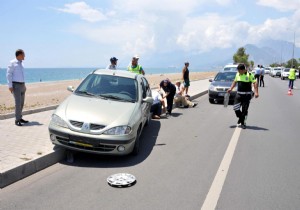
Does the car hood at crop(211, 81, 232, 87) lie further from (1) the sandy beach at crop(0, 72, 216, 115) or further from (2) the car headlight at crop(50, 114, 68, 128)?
(2) the car headlight at crop(50, 114, 68, 128)

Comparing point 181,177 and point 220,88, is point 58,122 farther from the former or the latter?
point 220,88

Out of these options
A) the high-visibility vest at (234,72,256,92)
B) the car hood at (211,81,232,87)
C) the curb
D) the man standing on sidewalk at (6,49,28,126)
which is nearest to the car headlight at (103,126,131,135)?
the curb

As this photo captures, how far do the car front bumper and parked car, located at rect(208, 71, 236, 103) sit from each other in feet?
35.0

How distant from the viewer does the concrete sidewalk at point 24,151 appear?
16.7 feet

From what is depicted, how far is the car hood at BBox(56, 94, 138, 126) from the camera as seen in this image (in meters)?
5.99

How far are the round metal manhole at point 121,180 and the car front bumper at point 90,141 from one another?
0.72m

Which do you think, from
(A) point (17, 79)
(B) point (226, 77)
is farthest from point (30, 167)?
(B) point (226, 77)

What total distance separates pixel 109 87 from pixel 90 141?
6.74 ft

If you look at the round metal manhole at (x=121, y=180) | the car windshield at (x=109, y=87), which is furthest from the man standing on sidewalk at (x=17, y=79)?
the round metal manhole at (x=121, y=180)

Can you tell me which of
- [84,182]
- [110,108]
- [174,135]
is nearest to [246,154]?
[174,135]

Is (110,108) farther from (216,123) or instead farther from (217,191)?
(216,123)

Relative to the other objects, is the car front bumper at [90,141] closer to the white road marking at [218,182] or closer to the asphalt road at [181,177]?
the asphalt road at [181,177]

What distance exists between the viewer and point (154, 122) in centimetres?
1058

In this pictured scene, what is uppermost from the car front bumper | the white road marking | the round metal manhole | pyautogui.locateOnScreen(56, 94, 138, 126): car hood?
pyautogui.locateOnScreen(56, 94, 138, 126): car hood
